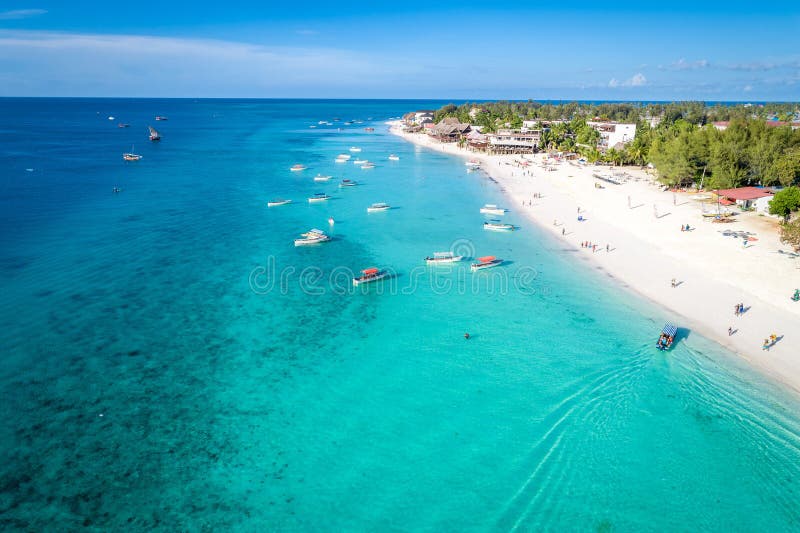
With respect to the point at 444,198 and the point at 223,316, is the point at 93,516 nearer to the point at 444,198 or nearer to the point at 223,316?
the point at 223,316

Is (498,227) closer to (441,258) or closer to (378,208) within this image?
(441,258)

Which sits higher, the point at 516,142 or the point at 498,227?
the point at 516,142

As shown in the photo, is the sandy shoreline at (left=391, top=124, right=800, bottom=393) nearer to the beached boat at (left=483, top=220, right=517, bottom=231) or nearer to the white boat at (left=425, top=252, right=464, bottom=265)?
the beached boat at (left=483, top=220, right=517, bottom=231)

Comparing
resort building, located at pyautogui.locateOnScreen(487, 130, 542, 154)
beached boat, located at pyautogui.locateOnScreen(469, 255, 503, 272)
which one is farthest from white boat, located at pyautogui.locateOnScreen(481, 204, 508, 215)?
resort building, located at pyautogui.locateOnScreen(487, 130, 542, 154)

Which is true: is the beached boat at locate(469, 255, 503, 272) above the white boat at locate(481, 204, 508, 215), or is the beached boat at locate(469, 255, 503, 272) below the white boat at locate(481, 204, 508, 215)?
below

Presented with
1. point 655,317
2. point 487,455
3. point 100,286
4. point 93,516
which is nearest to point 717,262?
point 655,317

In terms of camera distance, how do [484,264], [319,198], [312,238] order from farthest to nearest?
[319,198]
[312,238]
[484,264]

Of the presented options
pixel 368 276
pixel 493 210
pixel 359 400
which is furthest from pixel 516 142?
pixel 359 400
